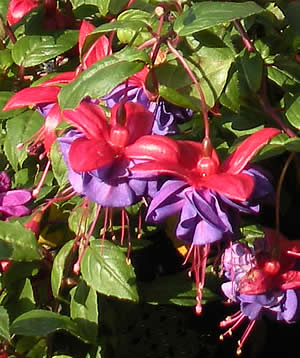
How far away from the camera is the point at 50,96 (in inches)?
36.2

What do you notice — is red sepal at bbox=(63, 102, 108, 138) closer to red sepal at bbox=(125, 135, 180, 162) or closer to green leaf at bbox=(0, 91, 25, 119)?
red sepal at bbox=(125, 135, 180, 162)

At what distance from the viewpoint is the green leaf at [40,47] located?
120cm

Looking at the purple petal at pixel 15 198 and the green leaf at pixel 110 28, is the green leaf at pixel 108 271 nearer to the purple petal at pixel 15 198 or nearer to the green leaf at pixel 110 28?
the purple petal at pixel 15 198

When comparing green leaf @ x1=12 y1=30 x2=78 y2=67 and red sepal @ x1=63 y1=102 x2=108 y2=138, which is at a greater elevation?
red sepal @ x1=63 y1=102 x2=108 y2=138

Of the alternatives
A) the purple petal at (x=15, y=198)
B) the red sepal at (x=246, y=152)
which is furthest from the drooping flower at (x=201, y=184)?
the purple petal at (x=15, y=198)

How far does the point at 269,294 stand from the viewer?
1.04m

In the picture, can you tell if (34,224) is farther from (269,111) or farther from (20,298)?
(269,111)

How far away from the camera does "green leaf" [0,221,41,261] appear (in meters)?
1.09

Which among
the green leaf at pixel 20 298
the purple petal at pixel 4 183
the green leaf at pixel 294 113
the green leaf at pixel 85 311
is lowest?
the green leaf at pixel 20 298

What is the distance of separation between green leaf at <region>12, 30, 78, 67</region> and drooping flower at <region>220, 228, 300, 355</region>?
36cm

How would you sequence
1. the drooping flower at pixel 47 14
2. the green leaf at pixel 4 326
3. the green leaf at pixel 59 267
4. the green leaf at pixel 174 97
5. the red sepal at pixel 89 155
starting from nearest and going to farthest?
the red sepal at pixel 89 155
the green leaf at pixel 174 97
the green leaf at pixel 4 326
the green leaf at pixel 59 267
the drooping flower at pixel 47 14

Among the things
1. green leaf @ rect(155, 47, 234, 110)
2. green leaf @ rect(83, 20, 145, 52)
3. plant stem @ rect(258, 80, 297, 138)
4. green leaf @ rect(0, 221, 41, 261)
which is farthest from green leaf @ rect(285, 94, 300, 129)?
green leaf @ rect(0, 221, 41, 261)

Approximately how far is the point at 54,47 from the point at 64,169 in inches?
10.5

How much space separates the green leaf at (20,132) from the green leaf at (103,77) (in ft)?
0.83
